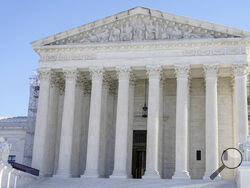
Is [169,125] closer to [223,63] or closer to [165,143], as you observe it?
[165,143]

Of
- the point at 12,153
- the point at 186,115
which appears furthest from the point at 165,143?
the point at 12,153

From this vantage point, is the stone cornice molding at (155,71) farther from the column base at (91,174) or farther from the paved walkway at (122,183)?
the column base at (91,174)

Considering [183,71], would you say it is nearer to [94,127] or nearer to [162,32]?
[162,32]

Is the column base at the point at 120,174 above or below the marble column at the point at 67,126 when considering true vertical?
below

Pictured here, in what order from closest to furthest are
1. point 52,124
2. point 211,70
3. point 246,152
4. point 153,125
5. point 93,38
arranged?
point 246,152 → point 153,125 → point 211,70 → point 93,38 → point 52,124

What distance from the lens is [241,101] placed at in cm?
3500

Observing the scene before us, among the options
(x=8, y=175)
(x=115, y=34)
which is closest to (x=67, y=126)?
(x=8, y=175)

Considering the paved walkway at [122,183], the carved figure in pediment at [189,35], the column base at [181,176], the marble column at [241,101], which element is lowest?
the paved walkway at [122,183]

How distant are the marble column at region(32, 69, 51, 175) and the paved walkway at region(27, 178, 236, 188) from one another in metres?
2.28

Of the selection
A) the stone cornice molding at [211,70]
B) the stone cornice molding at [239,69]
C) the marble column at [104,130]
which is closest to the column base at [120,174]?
the marble column at [104,130]

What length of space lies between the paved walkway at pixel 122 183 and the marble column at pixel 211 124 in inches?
87.8

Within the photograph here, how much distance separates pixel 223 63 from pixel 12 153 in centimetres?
2772

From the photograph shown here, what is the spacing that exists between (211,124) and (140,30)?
422 inches

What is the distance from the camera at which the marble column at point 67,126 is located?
37.2m
